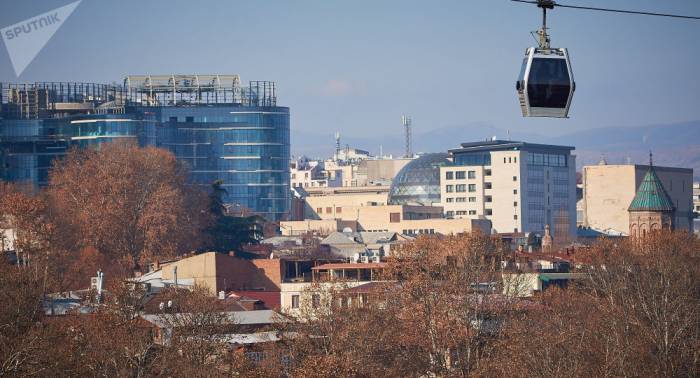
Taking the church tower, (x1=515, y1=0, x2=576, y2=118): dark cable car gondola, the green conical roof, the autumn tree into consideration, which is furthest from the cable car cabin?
the green conical roof

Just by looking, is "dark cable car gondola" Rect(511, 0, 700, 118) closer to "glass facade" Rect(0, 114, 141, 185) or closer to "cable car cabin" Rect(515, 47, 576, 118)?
"cable car cabin" Rect(515, 47, 576, 118)

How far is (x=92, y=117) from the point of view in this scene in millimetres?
195000

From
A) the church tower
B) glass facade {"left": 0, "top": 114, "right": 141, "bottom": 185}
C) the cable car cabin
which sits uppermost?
glass facade {"left": 0, "top": 114, "right": 141, "bottom": 185}

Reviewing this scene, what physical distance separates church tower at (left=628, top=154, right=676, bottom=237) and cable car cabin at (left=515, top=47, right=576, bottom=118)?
335 feet

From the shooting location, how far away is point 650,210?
137250 mm

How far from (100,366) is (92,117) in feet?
442

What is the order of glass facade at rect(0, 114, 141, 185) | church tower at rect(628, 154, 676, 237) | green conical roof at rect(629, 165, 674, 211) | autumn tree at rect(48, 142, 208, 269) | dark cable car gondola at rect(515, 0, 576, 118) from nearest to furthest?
dark cable car gondola at rect(515, 0, 576, 118)
autumn tree at rect(48, 142, 208, 269)
church tower at rect(628, 154, 676, 237)
green conical roof at rect(629, 165, 674, 211)
glass facade at rect(0, 114, 141, 185)

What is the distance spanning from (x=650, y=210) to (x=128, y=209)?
37.7 meters

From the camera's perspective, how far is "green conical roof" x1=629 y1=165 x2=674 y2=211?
138 m

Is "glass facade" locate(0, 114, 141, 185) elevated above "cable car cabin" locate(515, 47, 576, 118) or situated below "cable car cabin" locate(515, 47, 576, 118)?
above

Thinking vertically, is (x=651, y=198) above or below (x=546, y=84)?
below

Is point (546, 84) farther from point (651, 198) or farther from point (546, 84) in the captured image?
point (651, 198)

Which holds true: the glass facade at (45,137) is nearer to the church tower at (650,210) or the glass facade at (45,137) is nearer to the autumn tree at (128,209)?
the autumn tree at (128,209)

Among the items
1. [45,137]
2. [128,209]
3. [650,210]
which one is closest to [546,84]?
[128,209]
